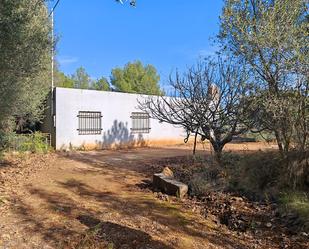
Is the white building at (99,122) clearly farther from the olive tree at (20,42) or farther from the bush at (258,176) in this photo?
the bush at (258,176)

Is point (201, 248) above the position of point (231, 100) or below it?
below

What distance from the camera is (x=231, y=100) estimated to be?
30.8 feet

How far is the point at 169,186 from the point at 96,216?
230 centimetres

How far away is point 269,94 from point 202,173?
2567 mm

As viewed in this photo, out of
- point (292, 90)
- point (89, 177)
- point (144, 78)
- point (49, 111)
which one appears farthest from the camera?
point (144, 78)

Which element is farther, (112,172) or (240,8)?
(112,172)

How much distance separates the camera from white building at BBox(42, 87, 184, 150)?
611 inches

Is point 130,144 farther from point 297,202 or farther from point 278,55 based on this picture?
point 297,202

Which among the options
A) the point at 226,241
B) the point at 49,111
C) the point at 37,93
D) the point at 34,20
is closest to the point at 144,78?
the point at 49,111

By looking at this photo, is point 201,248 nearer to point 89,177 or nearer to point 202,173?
point 202,173

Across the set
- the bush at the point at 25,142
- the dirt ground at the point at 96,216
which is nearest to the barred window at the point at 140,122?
the bush at the point at 25,142

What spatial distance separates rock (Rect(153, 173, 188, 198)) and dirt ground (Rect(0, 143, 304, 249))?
0.36 m

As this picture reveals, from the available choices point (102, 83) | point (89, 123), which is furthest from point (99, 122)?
point (102, 83)

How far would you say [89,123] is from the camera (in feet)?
54.8
